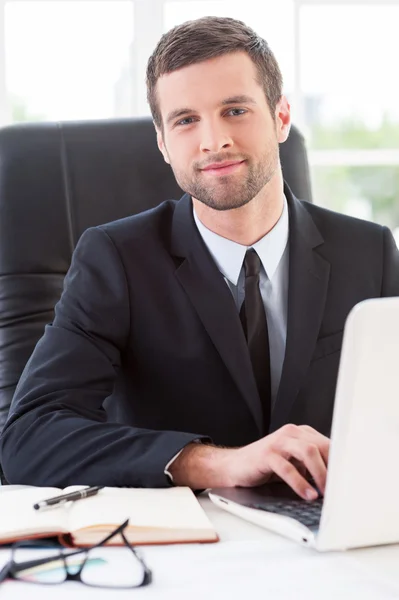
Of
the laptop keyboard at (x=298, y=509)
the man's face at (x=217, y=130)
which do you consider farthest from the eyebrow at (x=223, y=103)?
the laptop keyboard at (x=298, y=509)

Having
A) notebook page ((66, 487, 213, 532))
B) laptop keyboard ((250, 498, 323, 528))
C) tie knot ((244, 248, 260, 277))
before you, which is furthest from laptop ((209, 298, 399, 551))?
tie knot ((244, 248, 260, 277))

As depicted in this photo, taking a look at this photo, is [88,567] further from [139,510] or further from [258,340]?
[258,340]

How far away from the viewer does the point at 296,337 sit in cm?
154

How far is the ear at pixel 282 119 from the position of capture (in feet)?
5.68

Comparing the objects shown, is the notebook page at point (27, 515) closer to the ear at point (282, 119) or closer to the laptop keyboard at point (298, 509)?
the laptop keyboard at point (298, 509)

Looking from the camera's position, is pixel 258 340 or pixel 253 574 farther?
pixel 258 340

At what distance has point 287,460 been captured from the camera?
1.07 m

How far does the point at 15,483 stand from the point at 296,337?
1.76 feet

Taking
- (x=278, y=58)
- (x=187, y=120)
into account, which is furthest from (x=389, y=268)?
(x=278, y=58)

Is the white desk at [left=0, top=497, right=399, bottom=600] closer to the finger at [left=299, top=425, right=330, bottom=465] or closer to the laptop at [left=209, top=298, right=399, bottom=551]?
the laptop at [left=209, top=298, right=399, bottom=551]

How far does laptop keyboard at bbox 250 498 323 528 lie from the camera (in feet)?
2.99

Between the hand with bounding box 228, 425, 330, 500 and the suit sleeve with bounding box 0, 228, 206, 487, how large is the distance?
0.08 meters

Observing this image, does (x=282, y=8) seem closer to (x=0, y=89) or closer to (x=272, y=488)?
(x=0, y=89)

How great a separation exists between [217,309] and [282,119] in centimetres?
46
